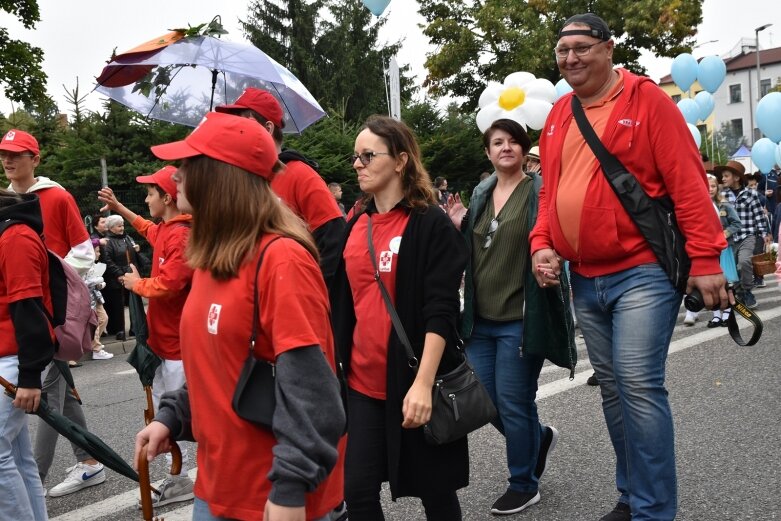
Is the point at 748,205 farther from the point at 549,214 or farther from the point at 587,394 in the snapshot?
the point at 549,214

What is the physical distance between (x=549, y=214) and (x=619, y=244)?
0.37m

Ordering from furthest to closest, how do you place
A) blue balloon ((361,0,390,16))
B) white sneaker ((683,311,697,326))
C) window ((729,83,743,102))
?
window ((729,83,743,102)) < blue balloon ((361,0,390,16)) < white sneaker ((683,311,697,326))

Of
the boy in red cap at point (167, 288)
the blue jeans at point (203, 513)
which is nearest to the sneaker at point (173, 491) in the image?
the boy in red cap at point (167, 288)

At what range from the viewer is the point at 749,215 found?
1109 centimetres

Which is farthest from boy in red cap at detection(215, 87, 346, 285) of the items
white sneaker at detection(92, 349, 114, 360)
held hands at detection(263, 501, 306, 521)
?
white sneaker at detection(92, 349, 114, 360)

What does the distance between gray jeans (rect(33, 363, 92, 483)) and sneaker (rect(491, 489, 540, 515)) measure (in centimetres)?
229

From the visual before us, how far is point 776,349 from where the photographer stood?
299 inches

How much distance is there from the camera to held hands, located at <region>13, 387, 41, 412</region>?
3453 millimetres

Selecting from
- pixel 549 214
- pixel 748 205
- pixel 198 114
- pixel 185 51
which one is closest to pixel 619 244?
pixel 549 214

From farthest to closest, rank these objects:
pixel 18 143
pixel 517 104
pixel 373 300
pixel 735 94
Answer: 1. pixel 735 94
2. pixel 517 104
3. pixel 18 143
4. pixel 373 300

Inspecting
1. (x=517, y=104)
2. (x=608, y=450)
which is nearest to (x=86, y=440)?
(x=608, y=450)

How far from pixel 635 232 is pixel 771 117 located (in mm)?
15365

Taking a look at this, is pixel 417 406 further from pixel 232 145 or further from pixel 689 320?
pixel 689 320

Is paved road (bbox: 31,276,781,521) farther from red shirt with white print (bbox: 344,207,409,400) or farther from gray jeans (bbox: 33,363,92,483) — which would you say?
red shirt with white print (bbox: 344,207,409,400)
